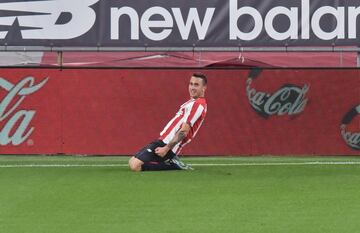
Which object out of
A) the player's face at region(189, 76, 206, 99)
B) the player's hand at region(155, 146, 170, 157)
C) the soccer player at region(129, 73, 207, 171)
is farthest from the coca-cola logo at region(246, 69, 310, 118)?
the player's hand at region(155, 146, 170, 157)

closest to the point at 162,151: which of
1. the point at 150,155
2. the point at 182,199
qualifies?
the point at 150,155

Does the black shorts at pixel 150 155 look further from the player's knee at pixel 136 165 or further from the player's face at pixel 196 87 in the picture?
the player's face at pixel 196 87

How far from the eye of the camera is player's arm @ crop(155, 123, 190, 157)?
14117mm

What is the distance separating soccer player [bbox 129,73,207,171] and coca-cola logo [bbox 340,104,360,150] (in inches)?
A: 191

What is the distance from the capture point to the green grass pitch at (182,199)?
8844mm

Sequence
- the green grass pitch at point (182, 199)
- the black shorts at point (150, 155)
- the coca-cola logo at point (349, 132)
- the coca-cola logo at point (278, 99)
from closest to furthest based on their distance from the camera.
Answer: the green grass pitch at point (182, 199), the black shorts at point (150, 155), the coca-cola logo at point (349, 132), the coca-cola logo at point (278, 99)

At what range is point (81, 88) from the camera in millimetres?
18688

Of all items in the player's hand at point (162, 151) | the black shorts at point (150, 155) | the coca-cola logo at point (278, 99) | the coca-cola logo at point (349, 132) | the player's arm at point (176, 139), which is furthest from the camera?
the coca-cola logo at point (278, 99)

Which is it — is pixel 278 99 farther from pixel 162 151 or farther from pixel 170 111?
pixel 162 151

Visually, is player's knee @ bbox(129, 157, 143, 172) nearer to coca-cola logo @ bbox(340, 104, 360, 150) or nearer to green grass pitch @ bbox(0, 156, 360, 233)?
green grass pitch @ bbox(0, 156, 360, 233)

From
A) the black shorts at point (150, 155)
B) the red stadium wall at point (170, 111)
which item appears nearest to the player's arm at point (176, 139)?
the black shorts at point (150, 155)

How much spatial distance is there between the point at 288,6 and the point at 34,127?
226 inches

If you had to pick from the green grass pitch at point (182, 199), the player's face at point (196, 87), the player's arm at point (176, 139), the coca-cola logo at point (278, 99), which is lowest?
the green grass pitch at point (182, 199)

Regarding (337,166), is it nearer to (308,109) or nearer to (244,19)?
(308,109)
